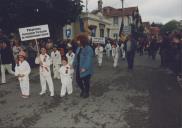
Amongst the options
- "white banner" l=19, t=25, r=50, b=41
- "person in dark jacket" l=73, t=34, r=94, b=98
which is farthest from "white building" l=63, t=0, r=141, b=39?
"person in dark jacket" l=73, t=34, r=94, b=98

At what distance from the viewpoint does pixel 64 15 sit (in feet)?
75.0

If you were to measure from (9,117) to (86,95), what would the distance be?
281 cm

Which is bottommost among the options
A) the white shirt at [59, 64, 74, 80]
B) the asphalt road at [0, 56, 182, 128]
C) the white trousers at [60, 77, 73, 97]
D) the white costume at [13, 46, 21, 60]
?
the asphalt road at [0, 56, 182, 128]

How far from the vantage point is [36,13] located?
69.6 feet

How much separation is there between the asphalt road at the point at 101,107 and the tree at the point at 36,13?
741 centimetres

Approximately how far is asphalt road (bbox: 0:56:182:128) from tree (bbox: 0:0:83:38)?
741 cm

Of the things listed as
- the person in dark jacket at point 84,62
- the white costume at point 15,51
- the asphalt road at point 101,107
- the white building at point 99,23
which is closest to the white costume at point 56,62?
the asphalt road at point 101,107

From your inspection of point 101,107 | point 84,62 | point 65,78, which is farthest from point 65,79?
point 101,107

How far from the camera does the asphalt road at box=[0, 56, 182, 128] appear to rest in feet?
24.1

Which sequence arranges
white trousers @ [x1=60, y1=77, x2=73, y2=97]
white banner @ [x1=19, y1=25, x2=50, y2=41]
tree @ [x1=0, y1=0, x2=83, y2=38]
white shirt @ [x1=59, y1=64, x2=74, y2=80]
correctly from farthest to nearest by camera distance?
tree @ [x1=0, y1=0, x2=83, y2=38]
white banner @ [x1=19, y1=25, x2=50, y2=41]
white shirt @ [x1=59, y1=64, x2=74, y2=80]
white trousers @ [x1=60, y1=77, x2=73, y2=97]

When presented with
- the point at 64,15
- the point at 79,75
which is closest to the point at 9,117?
the point at 79,75

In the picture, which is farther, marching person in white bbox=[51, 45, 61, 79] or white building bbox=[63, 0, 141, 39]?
white building bbox=[63, 0, 141, 39]

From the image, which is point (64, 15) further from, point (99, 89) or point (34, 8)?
point (99, 89)

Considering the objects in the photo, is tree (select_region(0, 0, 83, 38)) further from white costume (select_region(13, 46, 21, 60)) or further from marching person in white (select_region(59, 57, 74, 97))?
marching person in white (select_region(59, 57, 74, 97))
